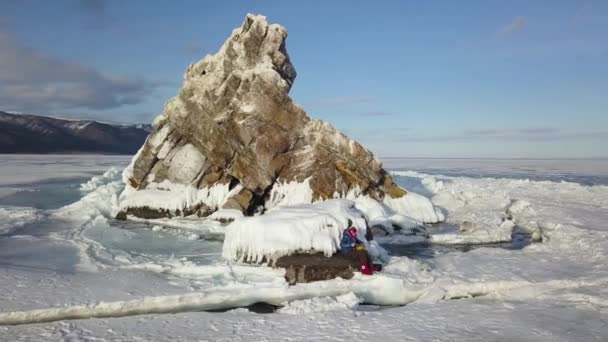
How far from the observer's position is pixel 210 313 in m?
11.1

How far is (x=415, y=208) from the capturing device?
25.5 metres

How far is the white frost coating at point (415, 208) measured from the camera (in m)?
25.2

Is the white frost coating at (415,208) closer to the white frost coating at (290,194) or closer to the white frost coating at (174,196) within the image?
the white frost coating at (290,194)

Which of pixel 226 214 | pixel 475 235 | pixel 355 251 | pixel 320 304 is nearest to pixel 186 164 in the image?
pixel 226 214

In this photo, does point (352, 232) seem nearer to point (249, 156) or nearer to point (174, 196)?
point (249, 156)

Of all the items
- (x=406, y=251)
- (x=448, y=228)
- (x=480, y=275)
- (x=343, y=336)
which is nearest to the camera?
(x=343, y=336)

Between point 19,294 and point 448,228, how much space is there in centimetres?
1945

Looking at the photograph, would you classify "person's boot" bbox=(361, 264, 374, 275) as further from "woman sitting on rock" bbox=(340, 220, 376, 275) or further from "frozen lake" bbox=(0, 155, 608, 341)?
"frozen lake" bbox=(0, 155, 608, 341)

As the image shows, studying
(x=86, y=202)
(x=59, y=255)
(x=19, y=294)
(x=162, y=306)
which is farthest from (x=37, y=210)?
(x=162, y=306)

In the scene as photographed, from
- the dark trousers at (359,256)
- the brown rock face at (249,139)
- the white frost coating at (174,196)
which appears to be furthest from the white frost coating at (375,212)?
the white frost coating at (174,196)

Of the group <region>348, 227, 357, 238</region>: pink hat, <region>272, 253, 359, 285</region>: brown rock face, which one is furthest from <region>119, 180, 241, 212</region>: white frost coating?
<region>272, 253, 359, 285</region>: brown rock face

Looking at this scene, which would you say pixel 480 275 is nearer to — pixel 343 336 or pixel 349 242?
pixel 349 242

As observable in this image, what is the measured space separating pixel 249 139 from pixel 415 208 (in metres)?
10.5

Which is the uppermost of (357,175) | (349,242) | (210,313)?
(357,175)
